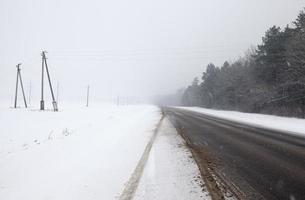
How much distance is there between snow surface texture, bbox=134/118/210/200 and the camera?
16.2ft

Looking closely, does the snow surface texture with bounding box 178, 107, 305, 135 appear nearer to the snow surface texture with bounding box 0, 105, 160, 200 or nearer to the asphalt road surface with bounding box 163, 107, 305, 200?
the asphalt road surface with bounding box 163, 107, 305, 200

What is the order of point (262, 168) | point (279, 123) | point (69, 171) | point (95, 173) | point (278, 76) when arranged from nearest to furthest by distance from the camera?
1. point (95, 173)
2. point (69, 171)
3. point (262, 168)
4. point (279, 123)
5. point (278, 76)

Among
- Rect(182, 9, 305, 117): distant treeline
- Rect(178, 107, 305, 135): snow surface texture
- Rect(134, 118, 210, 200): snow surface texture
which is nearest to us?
Rect(134, 118, 210, 200): snow surface texture

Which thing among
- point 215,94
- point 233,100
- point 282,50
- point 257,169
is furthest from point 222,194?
point 215,94

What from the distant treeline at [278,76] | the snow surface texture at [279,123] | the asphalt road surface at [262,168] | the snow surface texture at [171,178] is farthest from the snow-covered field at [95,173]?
the distant treeline at [278,76]

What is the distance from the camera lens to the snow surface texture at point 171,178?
4.95m

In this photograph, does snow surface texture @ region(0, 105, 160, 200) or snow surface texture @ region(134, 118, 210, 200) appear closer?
snow surface texture @ region(134, 118, 210, 200)

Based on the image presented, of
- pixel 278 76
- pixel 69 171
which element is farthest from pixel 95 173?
pixel 278 76

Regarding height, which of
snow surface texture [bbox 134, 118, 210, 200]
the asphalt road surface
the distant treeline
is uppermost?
the distant treeline

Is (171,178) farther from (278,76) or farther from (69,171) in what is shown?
(278,76)

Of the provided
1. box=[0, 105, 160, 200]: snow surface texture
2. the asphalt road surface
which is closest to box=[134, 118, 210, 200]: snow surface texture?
box=[0, 105, 160, 200]: snow surface texture

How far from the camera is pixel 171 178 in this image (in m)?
6.04

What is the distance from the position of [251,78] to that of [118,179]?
43.8 meters

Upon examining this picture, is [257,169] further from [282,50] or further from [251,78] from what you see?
[251,78]
